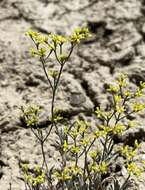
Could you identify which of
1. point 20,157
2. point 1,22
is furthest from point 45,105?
point 1,22

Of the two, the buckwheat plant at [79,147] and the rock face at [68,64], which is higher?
the rock face at [68,64]

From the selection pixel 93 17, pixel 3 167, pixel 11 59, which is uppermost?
pixel 93 17

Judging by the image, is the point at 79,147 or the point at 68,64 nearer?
the point at 79,147

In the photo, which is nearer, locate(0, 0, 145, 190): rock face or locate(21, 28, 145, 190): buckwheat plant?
locate(21, 28, 145, 190): buckwheat plant

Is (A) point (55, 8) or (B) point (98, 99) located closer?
(B) point (98, 99)

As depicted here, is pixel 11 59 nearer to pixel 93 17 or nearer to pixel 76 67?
pixel 76 67

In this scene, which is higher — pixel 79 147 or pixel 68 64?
pixel 68 64

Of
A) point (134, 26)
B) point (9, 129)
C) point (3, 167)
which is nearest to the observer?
point (3, 167)

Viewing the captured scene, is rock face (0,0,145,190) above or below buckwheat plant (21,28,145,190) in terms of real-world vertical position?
above
